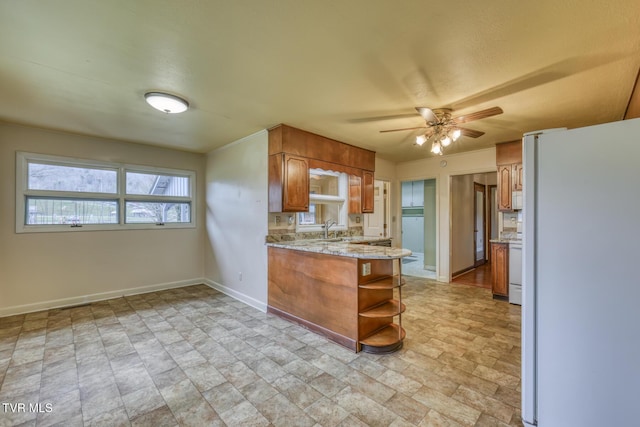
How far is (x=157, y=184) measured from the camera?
5043mm

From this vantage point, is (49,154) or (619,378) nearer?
(619,378)

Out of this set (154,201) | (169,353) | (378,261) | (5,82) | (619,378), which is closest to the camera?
(619,378)

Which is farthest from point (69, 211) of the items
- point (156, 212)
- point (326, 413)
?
point (326, 413)

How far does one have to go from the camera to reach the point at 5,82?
2535 mm

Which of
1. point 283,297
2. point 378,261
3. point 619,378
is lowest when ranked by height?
point 283,297

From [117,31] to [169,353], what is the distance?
2.80m

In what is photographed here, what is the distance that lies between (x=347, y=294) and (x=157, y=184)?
166 inches

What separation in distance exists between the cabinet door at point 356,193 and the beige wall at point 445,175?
5.54 ft

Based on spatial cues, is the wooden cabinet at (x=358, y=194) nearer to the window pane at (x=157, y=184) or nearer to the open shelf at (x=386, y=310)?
the open shelf at (x=386, y=310)

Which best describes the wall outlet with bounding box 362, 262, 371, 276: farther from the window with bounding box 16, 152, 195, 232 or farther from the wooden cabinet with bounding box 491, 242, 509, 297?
the window with bounding box 16, 152, 195, 232

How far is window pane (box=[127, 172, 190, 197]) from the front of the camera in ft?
15.7

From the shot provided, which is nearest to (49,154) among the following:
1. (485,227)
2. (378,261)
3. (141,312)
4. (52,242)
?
(52,242)

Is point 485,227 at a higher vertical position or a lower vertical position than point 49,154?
lower

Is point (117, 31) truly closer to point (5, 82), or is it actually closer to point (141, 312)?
point (5, 82)
